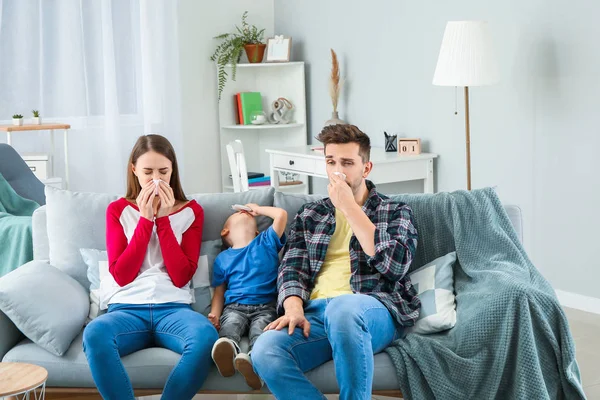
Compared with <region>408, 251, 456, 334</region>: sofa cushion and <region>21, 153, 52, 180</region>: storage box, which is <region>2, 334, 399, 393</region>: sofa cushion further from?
<region>21, 153, 52, 180</region>: storage box

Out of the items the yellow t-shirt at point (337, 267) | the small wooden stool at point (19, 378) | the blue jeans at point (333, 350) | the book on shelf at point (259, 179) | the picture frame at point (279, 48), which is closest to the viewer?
the small wooden stool at point (19, 378)

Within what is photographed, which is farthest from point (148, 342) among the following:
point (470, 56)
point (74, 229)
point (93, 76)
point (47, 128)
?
point (93, 76)

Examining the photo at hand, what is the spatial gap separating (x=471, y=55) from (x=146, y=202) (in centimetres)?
187

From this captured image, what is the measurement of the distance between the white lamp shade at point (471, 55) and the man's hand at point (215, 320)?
5.92 feet

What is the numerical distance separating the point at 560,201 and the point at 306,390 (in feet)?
6.90

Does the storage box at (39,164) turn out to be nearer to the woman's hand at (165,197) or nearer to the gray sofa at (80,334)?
the gray sofa at (80,334)

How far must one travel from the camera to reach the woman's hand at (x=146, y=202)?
8.57 ft

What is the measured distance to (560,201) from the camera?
3844mm

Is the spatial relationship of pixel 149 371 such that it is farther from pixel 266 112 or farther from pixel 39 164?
pixel 266 112

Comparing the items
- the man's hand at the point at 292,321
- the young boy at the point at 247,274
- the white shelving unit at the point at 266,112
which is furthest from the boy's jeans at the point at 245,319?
the white shelving unit at the point at 266,112

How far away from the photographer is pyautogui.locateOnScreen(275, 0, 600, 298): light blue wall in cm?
369

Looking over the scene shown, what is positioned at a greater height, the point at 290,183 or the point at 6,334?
the point at 290,183

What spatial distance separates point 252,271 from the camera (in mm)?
2648

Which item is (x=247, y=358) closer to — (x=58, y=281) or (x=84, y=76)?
(x=58, y=281)
